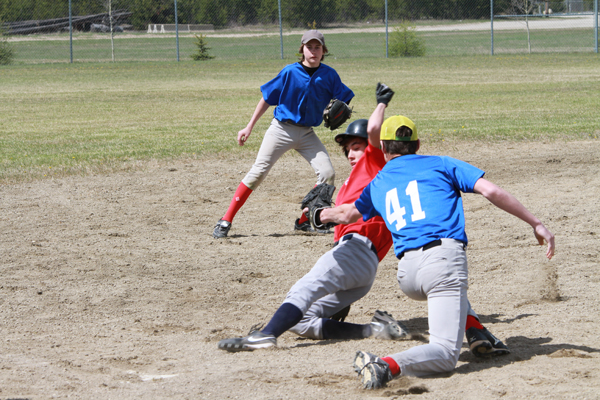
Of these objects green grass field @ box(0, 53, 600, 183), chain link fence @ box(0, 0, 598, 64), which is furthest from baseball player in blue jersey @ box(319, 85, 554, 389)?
chain link fence @ box(0, 0, 598, 64)

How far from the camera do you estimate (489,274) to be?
5.61 metres

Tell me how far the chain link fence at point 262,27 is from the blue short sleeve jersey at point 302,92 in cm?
2764

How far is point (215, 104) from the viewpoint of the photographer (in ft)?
60.1

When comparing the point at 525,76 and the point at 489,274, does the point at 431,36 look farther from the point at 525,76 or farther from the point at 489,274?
the point at 489,274

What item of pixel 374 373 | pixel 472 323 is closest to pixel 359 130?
pixel 472 323

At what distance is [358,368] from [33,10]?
3900 cm

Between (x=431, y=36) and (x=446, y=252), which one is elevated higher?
(x=431, y=36)

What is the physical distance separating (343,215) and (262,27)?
124 feet

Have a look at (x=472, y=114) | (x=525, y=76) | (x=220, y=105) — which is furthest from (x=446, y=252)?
(x=525, y=76)

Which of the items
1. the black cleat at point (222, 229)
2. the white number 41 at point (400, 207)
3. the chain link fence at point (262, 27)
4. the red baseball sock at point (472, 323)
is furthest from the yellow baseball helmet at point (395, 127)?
the chain link fence at point (262, 27)

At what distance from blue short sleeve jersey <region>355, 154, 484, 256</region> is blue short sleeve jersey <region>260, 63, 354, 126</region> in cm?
292

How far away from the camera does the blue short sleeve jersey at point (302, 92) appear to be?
264 inches

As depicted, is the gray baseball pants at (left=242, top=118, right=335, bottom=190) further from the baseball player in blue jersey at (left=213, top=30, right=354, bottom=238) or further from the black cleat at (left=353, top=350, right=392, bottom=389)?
the black cleat at (left=353, top=350, right=392, bottom=389)

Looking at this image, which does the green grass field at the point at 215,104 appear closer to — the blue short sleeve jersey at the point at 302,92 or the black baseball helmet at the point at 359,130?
the blue short sleeve jersey at the point at 302,92
